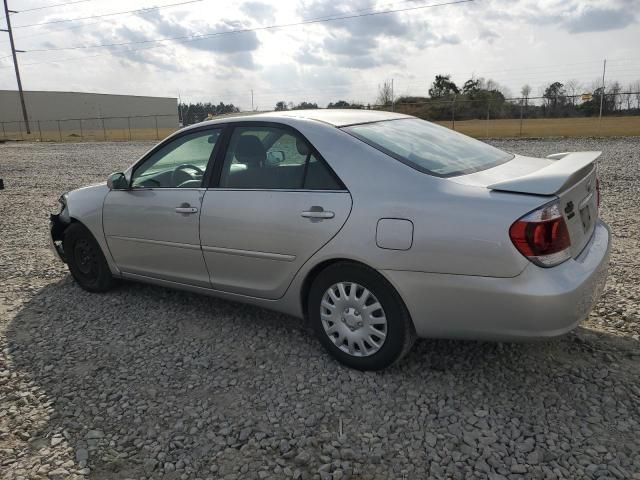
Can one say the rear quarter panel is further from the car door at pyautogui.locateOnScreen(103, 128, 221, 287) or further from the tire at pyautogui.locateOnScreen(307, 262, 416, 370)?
the car door at pyautogui.locateOnScreen(103, 128, 221, 287)

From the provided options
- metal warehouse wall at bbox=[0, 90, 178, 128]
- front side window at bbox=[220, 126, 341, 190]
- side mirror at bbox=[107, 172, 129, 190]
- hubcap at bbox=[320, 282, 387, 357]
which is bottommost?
hubcap at bbox=[320, 282, 387, 357]

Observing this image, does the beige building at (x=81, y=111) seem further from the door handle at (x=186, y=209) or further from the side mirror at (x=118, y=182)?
the door handle at (x=186, y=209)

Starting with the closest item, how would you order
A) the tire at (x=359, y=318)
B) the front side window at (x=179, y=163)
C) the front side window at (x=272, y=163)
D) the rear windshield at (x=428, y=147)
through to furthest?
the tire at (x=359, y=318) < the rear windshield at (x=428, y=147) < the front side window at (x=272, y=163) < the front side window at (x=179, y=163)

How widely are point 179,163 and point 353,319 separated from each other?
1992mm

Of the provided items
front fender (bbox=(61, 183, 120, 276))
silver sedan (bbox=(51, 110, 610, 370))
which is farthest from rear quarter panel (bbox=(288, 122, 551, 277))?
front fender (bbox=(61, 183, 120, 276))

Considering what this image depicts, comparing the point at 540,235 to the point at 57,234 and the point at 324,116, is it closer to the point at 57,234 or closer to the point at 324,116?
the point at 324,116

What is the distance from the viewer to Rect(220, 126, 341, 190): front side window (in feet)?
10.6

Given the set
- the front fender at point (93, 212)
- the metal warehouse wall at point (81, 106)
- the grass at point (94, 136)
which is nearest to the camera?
the front fender at point (93, 212)

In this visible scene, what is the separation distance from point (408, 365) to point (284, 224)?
1.19m

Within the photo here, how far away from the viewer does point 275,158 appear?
3.53 metres

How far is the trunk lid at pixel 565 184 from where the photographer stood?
2637mm

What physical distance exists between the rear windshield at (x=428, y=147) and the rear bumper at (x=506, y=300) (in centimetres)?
66

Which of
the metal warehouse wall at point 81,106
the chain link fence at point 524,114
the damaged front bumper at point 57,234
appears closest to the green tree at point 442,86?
the chain link fence at point 524,114

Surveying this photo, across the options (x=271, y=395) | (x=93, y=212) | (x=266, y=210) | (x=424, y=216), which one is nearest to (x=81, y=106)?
(x=93, y=212)
